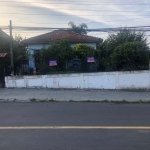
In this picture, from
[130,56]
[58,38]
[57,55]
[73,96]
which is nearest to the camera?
[73,96]

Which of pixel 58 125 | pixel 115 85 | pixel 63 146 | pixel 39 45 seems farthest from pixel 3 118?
pixel 39 45

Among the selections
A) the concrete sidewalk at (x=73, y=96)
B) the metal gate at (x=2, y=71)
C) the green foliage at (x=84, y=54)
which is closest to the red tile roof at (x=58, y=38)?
the green foliage at (x=84, y=54)

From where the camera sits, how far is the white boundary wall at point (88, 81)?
1598 centimetres

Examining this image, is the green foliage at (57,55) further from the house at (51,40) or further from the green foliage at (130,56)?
the house at (51,40)

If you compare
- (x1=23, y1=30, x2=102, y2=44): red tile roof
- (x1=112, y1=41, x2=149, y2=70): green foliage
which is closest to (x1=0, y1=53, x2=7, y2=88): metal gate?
(x1=112, y1=41, x2=149, y2=70): green foliage

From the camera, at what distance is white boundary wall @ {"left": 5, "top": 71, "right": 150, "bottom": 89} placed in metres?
16.0

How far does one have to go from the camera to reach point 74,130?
6383mm

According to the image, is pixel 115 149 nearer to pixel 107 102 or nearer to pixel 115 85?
pixel 107 102

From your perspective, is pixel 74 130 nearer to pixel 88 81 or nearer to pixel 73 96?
pixel 73 96

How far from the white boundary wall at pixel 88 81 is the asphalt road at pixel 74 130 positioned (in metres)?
7.32

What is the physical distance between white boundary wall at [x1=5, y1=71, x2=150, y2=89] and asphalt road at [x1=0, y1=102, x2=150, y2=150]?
732 cm

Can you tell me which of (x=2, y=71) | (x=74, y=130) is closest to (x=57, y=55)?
(x=2, y=71)

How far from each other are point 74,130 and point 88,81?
10.1 metres

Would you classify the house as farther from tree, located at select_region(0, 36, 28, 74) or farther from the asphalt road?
the asphalt road
